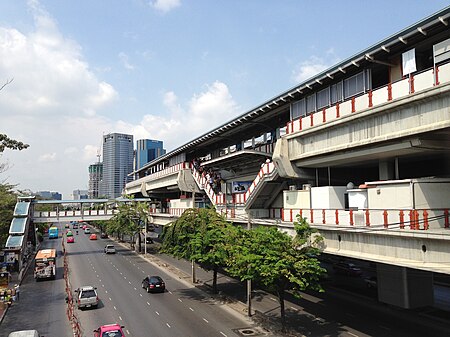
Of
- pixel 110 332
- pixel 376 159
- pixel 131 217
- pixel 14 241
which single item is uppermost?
pixel 376 159

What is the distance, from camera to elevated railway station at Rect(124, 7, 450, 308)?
1712cm

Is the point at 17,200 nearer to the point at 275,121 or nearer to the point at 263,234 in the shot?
the point at 275,121

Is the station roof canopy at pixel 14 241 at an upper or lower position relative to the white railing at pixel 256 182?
lower

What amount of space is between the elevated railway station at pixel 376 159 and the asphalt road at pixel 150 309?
7555mm

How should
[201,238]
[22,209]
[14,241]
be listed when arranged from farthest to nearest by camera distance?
[22,209] → [14,241] → [201,238]

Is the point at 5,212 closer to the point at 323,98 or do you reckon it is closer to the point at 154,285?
the point at 154,285

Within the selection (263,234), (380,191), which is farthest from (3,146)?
(380,191)

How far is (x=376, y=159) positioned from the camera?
23906 millimetres

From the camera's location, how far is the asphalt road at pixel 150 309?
935 inches

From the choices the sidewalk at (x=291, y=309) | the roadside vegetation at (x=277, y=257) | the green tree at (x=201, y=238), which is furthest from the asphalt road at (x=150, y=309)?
the roadside vegetation at (x=277, y=257)

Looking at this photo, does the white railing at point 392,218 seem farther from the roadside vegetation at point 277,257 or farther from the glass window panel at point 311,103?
the glass window panel at point 311,103

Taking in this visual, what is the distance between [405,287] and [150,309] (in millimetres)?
18952

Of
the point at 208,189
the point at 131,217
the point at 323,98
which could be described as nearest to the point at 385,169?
the point at 323,98

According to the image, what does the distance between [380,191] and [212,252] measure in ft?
46.1
